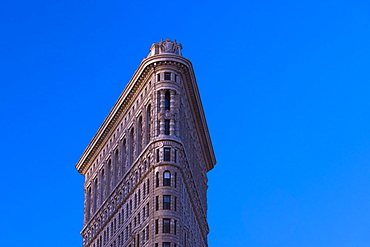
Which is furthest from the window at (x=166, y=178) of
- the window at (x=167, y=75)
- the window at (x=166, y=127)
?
the window at (x=167, y=75)

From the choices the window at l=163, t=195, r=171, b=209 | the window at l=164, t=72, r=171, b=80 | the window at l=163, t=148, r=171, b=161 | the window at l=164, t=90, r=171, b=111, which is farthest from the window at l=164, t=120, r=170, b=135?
the window at l=163, t=195, r=171, b=209

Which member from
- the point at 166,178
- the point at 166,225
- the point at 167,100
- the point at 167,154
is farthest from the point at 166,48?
the point at 166,225

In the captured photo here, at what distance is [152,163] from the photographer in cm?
15238

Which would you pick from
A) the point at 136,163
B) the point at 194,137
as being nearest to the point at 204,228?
the point at 194,137

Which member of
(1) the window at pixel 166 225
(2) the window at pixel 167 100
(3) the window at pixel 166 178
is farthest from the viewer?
(2) the window at pixel 167 100

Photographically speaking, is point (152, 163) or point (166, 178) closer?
point (166, 178)

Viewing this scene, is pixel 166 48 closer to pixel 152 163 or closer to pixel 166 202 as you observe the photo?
pixel 152 163

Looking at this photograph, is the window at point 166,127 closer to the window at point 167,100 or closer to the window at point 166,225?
the window at point 167,100

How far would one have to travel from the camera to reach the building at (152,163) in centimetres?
14925

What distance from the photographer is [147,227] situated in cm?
14900

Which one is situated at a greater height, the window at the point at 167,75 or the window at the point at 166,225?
the window at the point at 167,75

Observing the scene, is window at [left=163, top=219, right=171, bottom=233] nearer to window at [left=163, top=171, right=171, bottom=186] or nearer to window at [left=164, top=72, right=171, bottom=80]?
window at [left=163, top=171, right=171, bottom=186]

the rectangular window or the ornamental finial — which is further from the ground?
the ornamental finial

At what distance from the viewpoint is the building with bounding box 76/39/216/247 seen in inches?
5876
